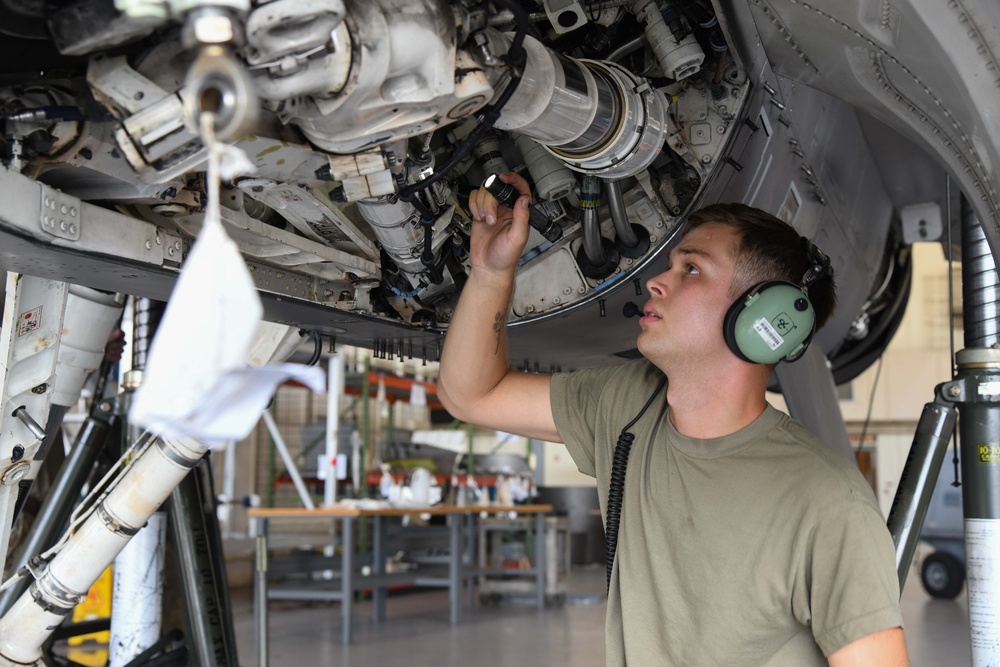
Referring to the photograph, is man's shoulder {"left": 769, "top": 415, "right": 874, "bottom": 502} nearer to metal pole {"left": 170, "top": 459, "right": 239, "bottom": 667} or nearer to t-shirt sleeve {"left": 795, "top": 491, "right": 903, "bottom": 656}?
t-shirt sleeve {"left": 795, "top": 491, "right": 903, "bottom": 656}

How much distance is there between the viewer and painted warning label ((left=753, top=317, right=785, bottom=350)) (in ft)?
5.16

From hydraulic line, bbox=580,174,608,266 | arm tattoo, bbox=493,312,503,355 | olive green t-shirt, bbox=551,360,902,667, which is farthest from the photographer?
hydraulic line, bbox=580,174,608,266

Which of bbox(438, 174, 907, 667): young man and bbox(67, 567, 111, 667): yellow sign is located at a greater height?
bbox(438, 174, 907, 667): young man

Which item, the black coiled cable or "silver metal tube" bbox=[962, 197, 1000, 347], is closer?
the black coiled cable

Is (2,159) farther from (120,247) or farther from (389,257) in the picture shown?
(389,257)

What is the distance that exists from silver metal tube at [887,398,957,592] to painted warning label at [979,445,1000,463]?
0.34 ft

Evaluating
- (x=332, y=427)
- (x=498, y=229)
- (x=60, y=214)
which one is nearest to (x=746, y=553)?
(x=498, y=229)

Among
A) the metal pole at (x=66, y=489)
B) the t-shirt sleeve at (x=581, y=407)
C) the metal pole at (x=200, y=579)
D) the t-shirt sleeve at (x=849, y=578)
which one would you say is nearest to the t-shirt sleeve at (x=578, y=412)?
the t-shirt sleeve at (x=581, y=407)

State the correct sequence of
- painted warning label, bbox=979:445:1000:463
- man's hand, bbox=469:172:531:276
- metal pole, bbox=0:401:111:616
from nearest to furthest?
man's hand, bbox=469:172:531:276, painted warning label, bbox=979:445:1000:463, metal pole, bbox=0:401:111:616

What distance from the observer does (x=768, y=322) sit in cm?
158

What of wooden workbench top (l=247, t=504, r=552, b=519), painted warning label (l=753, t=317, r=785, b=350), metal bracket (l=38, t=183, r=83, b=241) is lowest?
wooden workbench top (l=247, t=504, r=552, b=519)

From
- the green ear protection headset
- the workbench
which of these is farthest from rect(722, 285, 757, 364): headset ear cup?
the workbench

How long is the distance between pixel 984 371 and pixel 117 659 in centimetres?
306

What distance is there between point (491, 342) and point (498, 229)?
226 millimetres
